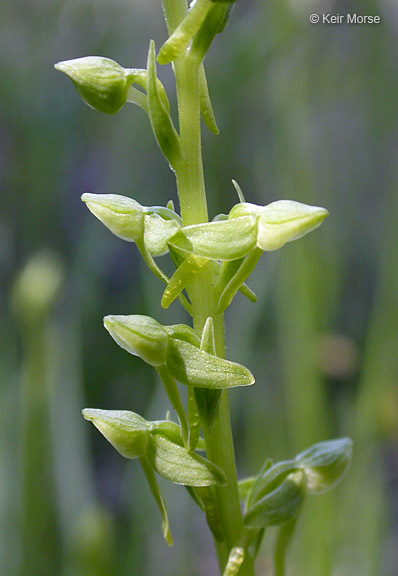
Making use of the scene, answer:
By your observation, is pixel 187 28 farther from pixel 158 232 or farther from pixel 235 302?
pixel 235 302

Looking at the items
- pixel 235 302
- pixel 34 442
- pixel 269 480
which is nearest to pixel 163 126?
pixel 269 480

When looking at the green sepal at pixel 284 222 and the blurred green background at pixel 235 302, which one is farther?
the blurred green background at pixel 235 302

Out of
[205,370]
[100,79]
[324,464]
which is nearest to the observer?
[205,370]

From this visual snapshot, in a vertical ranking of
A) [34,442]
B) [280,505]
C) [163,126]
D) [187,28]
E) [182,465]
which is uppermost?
[187,28]

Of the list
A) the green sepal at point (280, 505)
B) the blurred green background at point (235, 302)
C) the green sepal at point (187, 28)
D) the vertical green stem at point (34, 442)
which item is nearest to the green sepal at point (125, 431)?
the green sepal at point (280, 505)

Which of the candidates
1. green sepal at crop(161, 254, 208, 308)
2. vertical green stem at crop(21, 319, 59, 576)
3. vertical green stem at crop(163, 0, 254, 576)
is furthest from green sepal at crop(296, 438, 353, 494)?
vertical green stem at crop(21, 319, 59, 576)

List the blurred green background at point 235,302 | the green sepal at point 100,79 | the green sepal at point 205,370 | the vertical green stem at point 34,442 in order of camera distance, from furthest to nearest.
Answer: the blurred green background at point 235,302
the vertical green stem at point 34,442
the green sepal at point 100,79
the green sepal at point 205,370

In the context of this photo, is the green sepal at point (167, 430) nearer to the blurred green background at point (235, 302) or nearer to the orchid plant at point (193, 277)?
the orchid plant at point (193, 277)
